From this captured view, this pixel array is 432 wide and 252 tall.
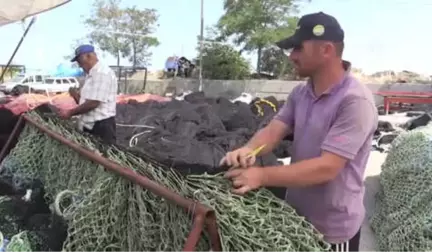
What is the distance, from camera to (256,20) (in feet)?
92.4

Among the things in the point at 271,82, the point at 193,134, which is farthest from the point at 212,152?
the point at 271,82

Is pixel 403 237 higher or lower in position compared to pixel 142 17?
lower

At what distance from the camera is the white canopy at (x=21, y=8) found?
14.4 feet

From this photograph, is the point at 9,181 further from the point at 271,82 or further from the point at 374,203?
the point at 271,82

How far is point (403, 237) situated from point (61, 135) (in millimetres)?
2134

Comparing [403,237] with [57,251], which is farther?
[403,237]

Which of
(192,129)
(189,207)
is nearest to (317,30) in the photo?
(189,207)

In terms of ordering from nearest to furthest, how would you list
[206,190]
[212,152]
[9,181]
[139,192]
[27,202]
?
[206,190], [139,192], [27,202], [9,181], [212,152]

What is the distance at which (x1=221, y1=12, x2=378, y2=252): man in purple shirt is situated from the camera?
1.69 m

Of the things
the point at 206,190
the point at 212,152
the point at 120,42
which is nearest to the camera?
the point at 206,190

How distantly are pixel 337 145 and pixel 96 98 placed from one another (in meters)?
2.99

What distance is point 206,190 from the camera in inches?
65.2

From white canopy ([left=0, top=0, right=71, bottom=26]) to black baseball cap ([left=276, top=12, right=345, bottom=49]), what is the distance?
320cm

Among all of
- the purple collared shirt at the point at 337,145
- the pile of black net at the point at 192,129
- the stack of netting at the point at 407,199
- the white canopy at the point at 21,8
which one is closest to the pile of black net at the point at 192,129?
the pile of black net at the point at 192,129
